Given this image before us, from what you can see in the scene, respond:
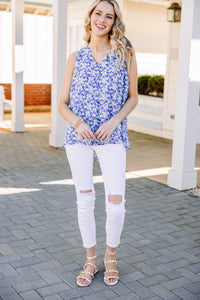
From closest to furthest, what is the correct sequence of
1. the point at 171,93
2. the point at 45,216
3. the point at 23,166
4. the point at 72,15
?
the point at 45,216, the point at 23,166, the point at 171,93, the point at 72,15

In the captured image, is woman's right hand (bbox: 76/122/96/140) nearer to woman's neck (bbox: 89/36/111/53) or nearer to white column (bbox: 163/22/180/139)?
woman's neck (bbox: 89/36/111/53)

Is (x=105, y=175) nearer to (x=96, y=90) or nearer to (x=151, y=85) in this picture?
(x=96, y=90)

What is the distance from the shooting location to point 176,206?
15.9 ft

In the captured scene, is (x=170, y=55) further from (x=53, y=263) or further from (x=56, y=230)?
(x=53, y=263)

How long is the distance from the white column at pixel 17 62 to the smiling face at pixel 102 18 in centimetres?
644

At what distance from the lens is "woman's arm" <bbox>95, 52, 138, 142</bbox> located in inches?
108

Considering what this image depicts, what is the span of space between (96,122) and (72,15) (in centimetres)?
996

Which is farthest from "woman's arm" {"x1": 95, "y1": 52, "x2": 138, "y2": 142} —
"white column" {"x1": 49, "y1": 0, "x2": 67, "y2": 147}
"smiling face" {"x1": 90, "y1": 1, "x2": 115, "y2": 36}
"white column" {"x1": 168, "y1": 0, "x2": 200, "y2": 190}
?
"white column" {"x1": 49, "y1": 0, "x2": 67, "y2": 147}

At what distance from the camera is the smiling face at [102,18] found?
8.95ft

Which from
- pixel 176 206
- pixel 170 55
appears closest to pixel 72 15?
pixel 170 55

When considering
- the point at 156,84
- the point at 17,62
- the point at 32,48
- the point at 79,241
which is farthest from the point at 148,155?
the point at 32,48

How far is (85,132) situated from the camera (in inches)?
106

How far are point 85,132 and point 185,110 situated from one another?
2.76 meters

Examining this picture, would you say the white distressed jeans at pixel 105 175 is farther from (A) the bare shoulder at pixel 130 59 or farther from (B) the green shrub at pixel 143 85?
(B) the green shrub at pixel 143 85
